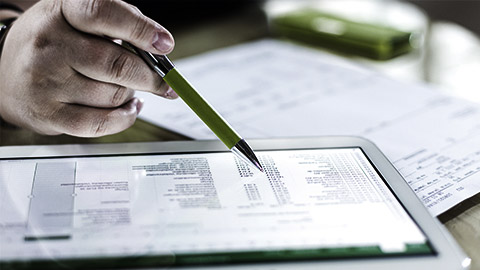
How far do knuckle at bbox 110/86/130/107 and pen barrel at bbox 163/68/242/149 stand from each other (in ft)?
0.21

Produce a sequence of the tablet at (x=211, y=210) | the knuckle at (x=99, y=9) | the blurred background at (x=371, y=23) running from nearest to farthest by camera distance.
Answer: the tablet at (x=211, y=210) → the knuckle at (x=99, y=9) → the blurred background at (x=371, y=23)

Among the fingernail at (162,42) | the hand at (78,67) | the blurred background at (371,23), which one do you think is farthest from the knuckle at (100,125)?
the blurred background at (371,23)

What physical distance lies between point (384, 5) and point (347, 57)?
14.8 inches

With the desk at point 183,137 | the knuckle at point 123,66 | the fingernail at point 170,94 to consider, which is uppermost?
the knuckle at point 123,66

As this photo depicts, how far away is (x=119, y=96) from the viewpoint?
1.81 ft

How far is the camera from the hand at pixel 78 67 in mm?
482

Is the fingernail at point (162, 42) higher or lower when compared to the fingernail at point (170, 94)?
higher

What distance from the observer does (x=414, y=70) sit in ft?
2.88

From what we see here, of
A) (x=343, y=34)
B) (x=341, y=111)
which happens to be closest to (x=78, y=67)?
(x=341, y=111)

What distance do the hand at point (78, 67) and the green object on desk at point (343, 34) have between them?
19.7 inches

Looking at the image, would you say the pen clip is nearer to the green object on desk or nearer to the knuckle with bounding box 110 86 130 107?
the knuckle with bounding box 110 86 130 107

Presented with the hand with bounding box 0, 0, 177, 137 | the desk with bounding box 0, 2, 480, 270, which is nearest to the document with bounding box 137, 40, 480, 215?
the desk with bounding box 0, 2, 480, 270

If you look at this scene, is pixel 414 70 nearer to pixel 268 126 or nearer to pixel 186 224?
pixel 268 126

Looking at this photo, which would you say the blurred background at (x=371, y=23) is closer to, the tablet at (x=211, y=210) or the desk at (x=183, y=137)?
the desk at (x=183, y=137)
